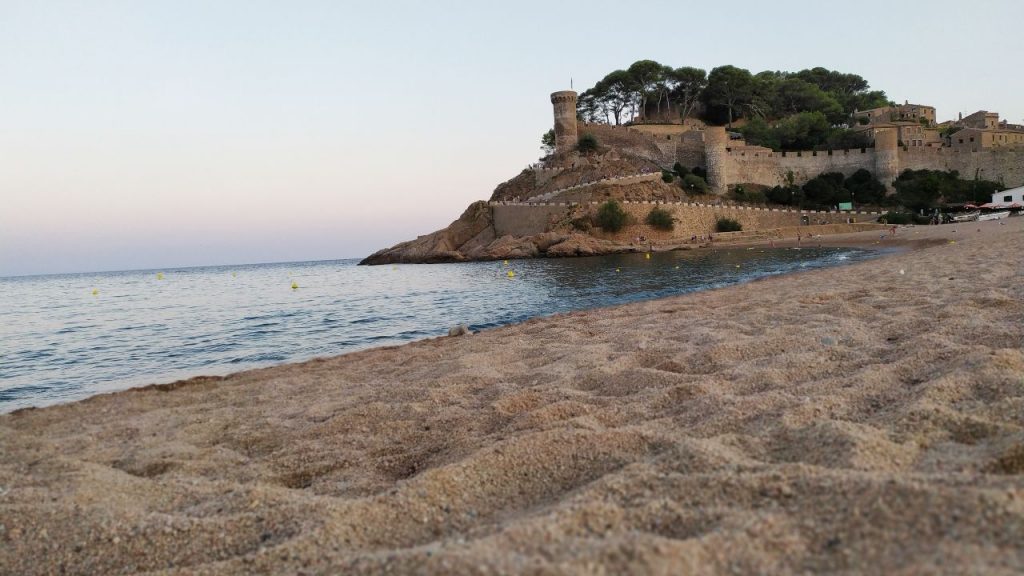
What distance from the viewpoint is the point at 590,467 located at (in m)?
2.91

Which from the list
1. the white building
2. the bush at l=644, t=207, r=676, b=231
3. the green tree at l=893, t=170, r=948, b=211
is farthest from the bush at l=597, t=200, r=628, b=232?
the white building

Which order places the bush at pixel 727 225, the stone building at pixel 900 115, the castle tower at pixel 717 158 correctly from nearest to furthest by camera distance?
1. the bush at pixel 727 225
2. the castle tower at pixel 717 158
3. the stone building at pixel 900 115

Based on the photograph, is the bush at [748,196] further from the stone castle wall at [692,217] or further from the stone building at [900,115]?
the stone building at [900,115]

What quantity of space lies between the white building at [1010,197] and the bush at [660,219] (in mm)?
24127

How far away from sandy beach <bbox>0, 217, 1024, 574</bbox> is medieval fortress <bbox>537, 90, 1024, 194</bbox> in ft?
167

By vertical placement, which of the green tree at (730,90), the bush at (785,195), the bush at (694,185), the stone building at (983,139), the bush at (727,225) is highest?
the green tree at (730,90)

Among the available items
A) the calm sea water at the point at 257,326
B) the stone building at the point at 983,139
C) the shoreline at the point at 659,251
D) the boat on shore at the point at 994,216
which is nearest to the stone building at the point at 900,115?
the stone building at the point at 983,139

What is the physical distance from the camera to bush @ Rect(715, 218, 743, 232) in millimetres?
46562

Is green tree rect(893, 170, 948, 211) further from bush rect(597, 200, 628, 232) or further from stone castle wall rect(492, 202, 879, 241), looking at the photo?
bush rect(597, 200, 628, 232)

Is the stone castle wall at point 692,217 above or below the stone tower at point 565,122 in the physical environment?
below

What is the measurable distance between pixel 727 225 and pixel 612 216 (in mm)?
9658

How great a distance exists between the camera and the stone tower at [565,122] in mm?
57444

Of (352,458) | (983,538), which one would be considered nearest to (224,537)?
(352,458)

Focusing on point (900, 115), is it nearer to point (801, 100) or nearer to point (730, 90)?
point (801, 100)
